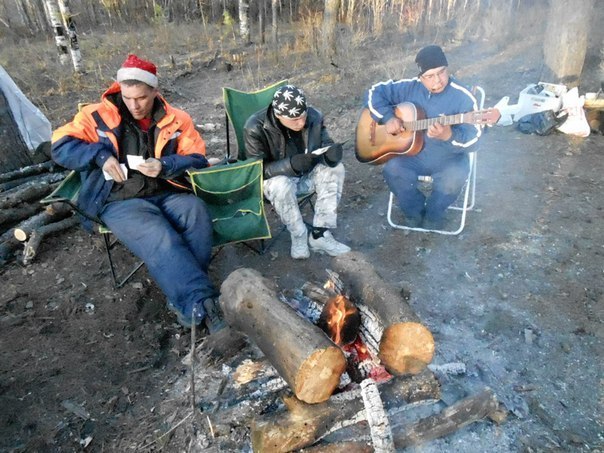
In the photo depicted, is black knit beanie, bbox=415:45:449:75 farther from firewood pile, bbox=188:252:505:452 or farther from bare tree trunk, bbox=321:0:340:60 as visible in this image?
bare tree trunk, bbox=321:0:340:60

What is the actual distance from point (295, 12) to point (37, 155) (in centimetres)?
1190

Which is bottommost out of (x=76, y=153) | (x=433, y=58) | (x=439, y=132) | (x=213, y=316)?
(x=213, y=316)

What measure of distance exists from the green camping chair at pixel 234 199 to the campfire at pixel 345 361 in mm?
1048

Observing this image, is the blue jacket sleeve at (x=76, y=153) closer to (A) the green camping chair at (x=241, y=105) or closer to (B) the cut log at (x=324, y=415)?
(A) the green camping chair at (x=241, y=105)

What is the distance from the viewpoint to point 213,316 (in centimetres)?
284

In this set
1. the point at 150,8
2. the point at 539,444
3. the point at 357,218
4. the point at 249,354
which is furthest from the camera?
the point at 150,8

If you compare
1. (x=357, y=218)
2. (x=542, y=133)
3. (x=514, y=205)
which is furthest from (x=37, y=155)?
(x=542, y=133)

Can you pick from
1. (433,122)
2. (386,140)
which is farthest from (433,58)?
(386,140)

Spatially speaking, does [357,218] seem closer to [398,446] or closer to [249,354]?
[249,354]

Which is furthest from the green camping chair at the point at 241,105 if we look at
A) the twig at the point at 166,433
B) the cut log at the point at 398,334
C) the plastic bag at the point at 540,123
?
the plastic bag at the point at 540,123

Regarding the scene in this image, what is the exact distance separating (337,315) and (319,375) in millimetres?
434

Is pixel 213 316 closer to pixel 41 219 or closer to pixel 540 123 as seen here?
pixel 41 219

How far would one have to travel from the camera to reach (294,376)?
195 centimetres

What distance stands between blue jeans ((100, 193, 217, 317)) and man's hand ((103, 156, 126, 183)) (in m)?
0.18
